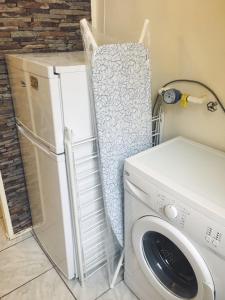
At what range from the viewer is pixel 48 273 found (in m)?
1.62

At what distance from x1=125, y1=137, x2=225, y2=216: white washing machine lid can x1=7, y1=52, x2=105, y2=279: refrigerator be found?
0.29 m

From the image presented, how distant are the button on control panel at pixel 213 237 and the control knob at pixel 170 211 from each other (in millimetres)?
130

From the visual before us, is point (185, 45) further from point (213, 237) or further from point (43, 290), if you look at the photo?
point (43, 290)

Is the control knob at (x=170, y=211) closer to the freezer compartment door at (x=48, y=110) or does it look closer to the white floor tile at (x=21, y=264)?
the freezer compartment door at (x=48, y=110)

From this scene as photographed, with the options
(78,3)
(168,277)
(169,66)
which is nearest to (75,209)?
(168,277)

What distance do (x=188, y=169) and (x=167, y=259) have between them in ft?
1.49

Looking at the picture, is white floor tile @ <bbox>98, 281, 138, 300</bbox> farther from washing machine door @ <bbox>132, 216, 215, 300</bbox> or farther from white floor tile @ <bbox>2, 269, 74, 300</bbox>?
washing machine door @ <bbox>132, 216, 215, 300</bbox>

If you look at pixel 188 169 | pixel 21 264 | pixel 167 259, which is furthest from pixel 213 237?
pixel 21 264

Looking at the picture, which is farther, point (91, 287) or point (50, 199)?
point (91, 287)

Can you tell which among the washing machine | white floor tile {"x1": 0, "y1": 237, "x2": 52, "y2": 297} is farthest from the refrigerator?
the washing machine

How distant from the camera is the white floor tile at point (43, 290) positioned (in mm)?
1471

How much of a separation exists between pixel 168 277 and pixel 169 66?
1061 mm

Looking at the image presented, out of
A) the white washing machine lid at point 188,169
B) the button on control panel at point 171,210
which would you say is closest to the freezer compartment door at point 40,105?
the white washing machine lid at point 188,169

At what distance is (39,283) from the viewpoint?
5.09ft
